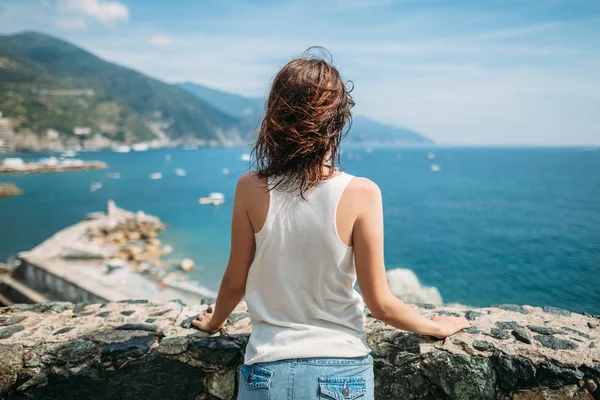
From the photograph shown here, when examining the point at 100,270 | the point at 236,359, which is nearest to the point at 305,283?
the point at 236,359

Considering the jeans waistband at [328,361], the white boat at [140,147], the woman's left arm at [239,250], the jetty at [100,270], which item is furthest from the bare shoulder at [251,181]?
the white boat at [140,147]

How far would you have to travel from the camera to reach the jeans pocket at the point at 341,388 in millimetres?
1323

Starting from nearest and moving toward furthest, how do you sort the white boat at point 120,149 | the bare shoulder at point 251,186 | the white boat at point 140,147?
1. the bare shoulder at point 251,186
2. the white boat at point 120,149
3. the white boat at point 140,147

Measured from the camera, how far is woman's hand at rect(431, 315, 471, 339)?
82.0 inches

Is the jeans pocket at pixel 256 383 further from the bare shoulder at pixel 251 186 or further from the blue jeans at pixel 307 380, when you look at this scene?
the bare shoulder at pixel 251 186

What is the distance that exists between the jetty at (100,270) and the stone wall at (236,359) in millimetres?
10323

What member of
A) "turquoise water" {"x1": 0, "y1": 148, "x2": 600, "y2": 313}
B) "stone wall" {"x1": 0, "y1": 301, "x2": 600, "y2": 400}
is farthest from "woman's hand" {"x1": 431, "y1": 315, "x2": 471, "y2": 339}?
"turquoise water" {"x1": 0, "y1": 148, "x2": 600, "y2": 313}

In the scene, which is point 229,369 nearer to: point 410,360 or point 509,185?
point 410,360

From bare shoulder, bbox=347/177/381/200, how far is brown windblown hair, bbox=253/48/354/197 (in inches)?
3.7

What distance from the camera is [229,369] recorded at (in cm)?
230

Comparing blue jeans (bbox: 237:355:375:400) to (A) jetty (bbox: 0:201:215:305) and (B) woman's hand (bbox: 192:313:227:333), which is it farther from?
(A) jetty (bbox: 0:201:215:305)

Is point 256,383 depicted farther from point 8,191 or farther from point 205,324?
point 8,191

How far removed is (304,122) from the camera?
1.40 metres

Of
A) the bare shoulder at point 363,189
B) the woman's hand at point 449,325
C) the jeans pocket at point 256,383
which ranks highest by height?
the bare shoulder at point 363,189
